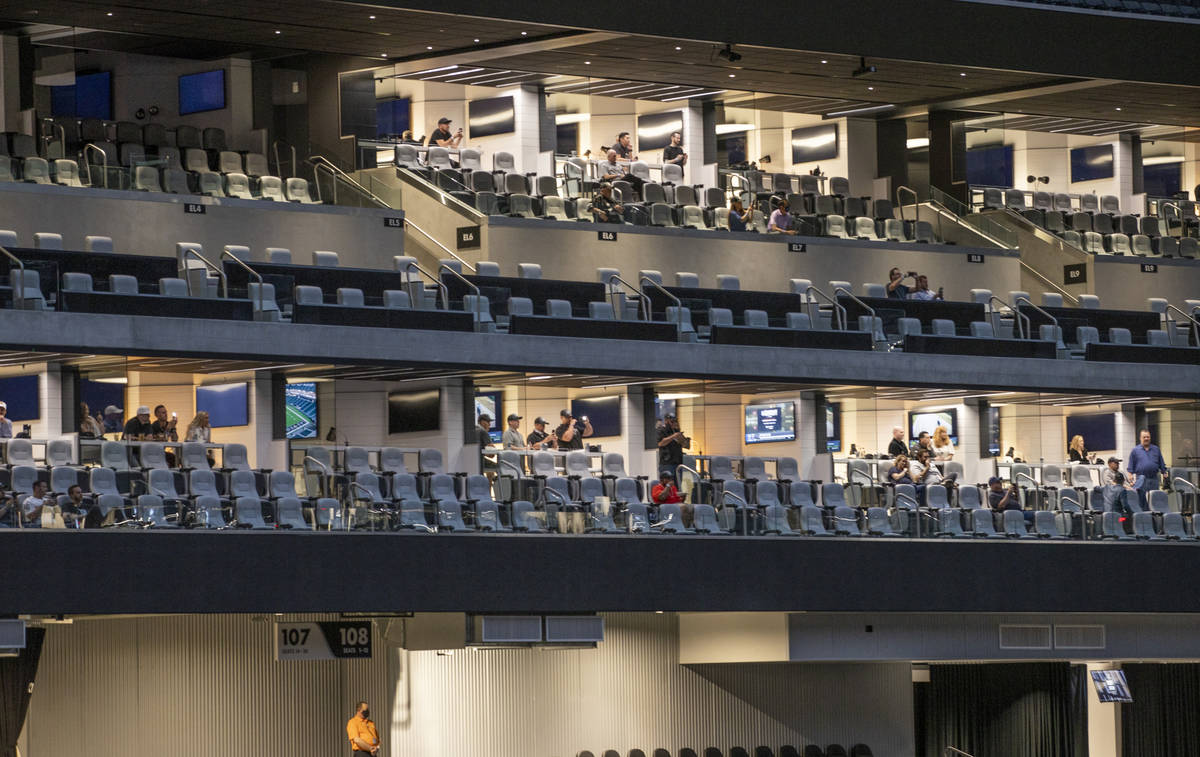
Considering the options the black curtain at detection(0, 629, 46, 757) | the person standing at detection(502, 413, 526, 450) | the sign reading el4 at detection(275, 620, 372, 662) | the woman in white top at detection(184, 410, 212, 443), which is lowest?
the black curtain at detection(0, 629, 46, 757)

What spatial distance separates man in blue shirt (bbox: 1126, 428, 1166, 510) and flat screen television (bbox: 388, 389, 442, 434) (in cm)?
876

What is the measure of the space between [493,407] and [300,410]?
2494mm

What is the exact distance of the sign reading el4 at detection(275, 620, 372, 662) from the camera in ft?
76.4

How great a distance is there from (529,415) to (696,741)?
4505mm

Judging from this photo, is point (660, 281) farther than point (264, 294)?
Yes

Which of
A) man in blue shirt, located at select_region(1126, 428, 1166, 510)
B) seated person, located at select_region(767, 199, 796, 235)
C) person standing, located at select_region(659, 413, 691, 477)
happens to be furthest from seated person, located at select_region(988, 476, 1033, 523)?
seated person, located at select_region(767, 199, 796, 235)

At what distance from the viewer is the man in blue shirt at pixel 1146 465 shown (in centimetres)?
2784

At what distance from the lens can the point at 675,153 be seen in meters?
34.0

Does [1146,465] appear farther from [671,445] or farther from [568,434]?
[568,434]

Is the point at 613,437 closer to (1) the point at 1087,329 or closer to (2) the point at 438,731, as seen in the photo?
(2) the point at 438,731

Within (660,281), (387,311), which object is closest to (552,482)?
(387,311)

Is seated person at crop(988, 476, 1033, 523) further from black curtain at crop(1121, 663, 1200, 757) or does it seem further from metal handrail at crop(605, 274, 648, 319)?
metal handrail at crop(605, 274, 648, 319)

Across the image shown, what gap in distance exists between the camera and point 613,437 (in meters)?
28.2

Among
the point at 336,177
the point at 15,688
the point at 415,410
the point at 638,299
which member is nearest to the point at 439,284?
the point at 415,410
